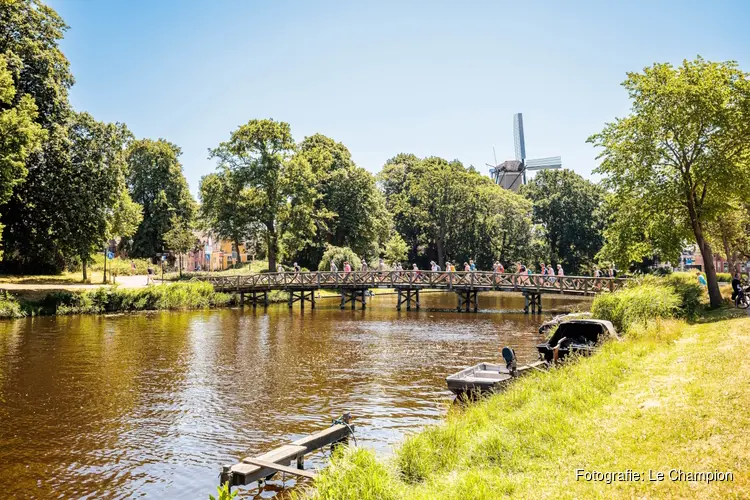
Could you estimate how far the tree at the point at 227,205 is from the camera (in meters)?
52.6

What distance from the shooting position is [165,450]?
34.9ft

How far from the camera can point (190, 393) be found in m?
15.2

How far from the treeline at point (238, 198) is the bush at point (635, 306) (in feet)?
94.4

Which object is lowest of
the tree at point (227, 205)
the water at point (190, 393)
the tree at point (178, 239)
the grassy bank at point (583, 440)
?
the water at point (190, 393)

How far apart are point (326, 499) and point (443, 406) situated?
7330 millimetres

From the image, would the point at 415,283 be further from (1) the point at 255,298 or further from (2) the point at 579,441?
(2) the point at 579,441

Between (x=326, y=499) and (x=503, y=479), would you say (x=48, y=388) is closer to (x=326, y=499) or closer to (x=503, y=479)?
(x=326, y=499)

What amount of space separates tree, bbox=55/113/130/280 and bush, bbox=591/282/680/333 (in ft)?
98.6

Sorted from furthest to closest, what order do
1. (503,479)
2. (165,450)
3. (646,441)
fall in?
(165,450) → (646,441) → (503,479)

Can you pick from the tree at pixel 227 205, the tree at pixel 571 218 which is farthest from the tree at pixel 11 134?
the tree at pixel 571 218

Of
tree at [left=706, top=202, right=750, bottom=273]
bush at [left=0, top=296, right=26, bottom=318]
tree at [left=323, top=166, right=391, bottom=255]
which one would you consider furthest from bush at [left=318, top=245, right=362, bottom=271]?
tree at [left=706, top=202, right=750, bottom=273]

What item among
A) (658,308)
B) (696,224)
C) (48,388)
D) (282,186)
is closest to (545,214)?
(282,186)

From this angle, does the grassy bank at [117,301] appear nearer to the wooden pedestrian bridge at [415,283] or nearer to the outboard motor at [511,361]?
the wooden pedestrian bridge at [415,283]

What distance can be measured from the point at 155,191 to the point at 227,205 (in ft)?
58.1
